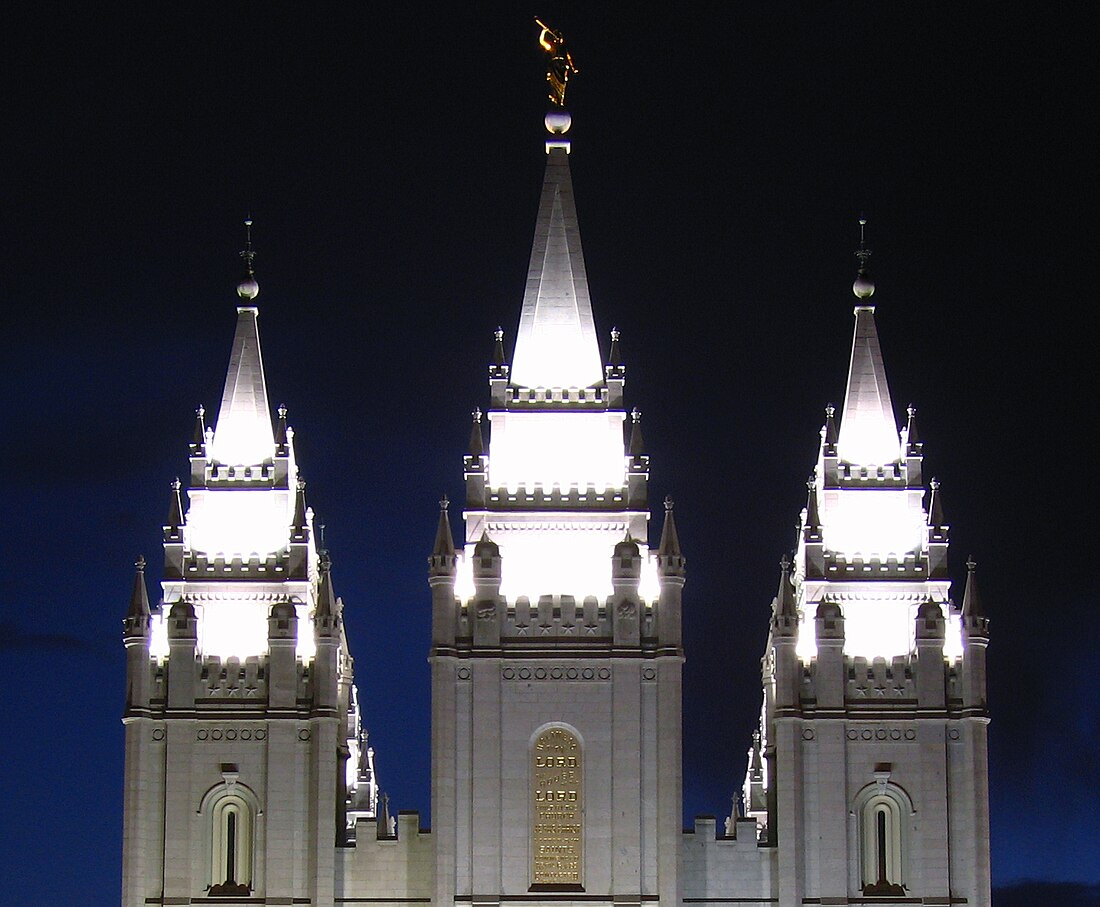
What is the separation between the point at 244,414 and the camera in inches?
3169

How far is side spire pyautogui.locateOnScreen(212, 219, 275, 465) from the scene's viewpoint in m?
80.2

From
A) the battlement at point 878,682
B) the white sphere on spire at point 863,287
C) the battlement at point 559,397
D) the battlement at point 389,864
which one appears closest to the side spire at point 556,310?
the battlement at point 559,397

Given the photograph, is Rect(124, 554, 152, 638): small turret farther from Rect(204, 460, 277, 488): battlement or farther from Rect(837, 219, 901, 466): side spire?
Rect(837, 219, 901, 466): side spire

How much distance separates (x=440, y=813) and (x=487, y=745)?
1.95 meters

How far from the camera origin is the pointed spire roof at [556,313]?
79062mm

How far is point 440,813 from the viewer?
7456 cm

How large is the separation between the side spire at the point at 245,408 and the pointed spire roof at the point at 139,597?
3945 millimetres

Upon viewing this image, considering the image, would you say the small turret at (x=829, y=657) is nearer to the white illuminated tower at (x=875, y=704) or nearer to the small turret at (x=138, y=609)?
the white illuminated tower at (x=875, y=704)

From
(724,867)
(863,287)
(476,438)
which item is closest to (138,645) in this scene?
(476,438)

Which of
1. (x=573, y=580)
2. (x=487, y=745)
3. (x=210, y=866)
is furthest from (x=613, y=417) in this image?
(x=210, y=866)

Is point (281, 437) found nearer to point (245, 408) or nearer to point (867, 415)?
point (245, 408)

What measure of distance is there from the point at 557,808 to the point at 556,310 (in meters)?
12.8

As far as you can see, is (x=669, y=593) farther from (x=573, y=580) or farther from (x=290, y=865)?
(x=290, y=865)

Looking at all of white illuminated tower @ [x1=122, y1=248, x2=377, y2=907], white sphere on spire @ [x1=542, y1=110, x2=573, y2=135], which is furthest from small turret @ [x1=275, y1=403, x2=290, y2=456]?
white sphere on spire @ [x1=542, y1=110, x2=573, y2=135]
